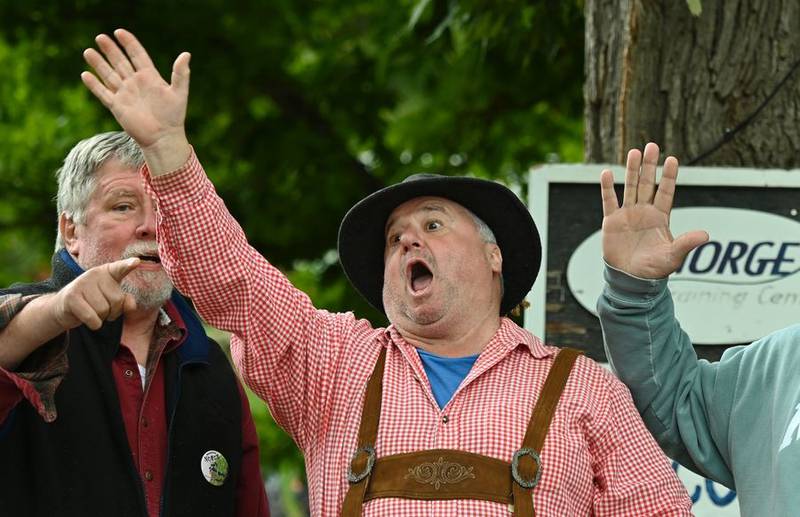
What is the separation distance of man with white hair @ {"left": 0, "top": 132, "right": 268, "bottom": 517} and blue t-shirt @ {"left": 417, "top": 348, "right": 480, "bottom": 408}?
0.63m

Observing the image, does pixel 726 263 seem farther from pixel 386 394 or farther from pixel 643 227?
pixel 386 394

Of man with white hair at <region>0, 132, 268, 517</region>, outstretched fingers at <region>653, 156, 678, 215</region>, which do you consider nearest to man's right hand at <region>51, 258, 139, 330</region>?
man with white hair at <region>0, 132, 268, 517</region>

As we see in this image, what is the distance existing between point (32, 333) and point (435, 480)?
104 cm

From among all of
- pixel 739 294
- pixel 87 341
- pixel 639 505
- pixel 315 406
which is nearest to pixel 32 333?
pixel 87 341

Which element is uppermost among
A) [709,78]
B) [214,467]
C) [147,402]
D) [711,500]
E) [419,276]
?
[709,78]

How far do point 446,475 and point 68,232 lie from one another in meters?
1.31

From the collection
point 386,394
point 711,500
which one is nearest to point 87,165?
point 386,394

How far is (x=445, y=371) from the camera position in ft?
11.7

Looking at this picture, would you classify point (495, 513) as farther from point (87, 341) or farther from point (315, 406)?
point (87, 341)

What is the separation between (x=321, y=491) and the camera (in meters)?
3.42

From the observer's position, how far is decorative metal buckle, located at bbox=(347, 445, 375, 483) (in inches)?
130

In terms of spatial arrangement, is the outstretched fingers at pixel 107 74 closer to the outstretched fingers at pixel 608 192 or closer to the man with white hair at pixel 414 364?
the man with white hair at pixel 414 364

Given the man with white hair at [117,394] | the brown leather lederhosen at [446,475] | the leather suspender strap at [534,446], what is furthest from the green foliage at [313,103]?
the brown leather lederhosen at [446,475]

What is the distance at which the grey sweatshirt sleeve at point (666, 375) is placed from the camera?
11.6 ft
